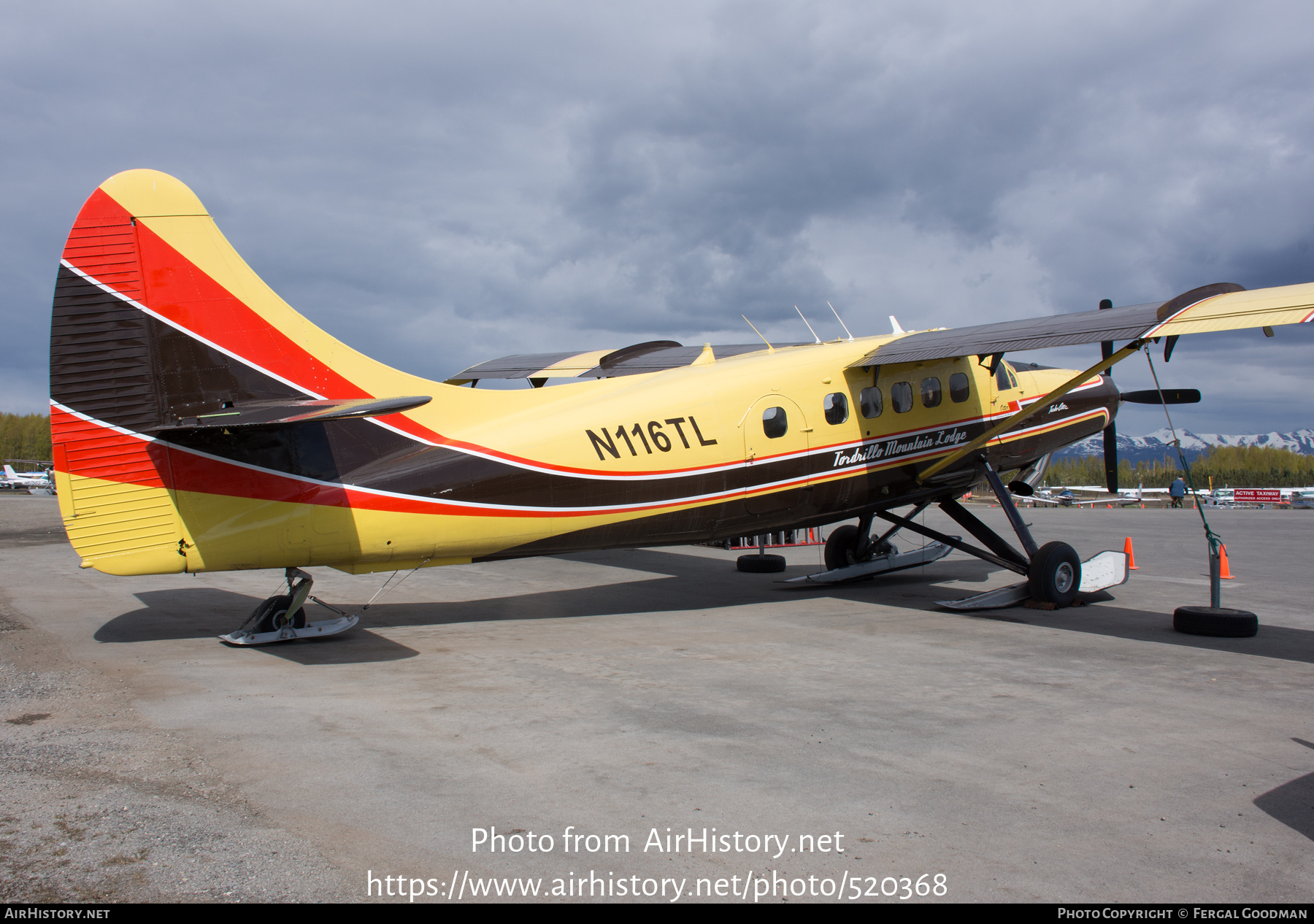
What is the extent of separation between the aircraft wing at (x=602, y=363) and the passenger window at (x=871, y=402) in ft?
8.46

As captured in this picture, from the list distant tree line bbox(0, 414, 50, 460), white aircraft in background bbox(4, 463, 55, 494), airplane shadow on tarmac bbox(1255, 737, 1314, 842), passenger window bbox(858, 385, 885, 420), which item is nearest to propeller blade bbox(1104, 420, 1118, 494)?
passenger window bbox(858, 385, 885, 420)

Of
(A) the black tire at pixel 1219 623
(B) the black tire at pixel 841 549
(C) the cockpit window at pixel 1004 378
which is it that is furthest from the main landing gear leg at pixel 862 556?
(A) the black tire at pixel 1219 623

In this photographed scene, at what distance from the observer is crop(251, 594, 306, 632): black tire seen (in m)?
8.69

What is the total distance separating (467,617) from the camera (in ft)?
34.4

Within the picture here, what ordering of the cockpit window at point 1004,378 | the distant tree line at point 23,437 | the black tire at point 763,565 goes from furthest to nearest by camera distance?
the distant tree line at point 23,437 < the black tire at point 763,565 < the cockpit window at point 1004,378

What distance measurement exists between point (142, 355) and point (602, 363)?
27.3 feet

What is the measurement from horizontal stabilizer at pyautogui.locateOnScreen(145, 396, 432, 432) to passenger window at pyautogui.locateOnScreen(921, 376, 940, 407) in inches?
303

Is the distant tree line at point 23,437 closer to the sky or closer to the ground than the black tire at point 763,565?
closer to the sky

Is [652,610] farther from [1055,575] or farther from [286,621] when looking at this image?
[1055,575]

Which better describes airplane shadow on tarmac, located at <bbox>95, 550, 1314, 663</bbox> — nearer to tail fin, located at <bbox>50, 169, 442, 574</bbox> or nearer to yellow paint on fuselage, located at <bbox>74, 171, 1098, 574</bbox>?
yellow paint on fuselage, located at <bbox>74, 171, 1098, 574</bbox>

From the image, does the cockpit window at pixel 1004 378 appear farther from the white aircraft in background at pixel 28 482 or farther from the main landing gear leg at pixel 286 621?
the white aircraft in background at pixel 28 482

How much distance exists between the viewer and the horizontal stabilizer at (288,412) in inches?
277
